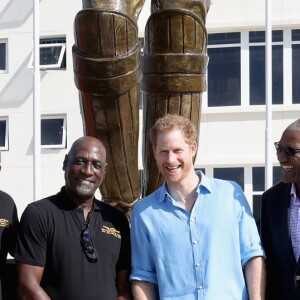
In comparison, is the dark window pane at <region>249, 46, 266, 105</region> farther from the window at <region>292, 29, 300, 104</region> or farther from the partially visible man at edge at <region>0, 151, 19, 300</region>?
the partially visible man at edge at <region>0, 151, 19, 300</region>

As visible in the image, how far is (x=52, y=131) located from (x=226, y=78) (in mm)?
4304

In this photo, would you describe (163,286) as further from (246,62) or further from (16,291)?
Result: (246,62)

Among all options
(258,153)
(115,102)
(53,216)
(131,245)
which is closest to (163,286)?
(131,245)

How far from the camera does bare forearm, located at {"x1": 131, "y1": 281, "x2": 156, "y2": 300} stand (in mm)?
3787

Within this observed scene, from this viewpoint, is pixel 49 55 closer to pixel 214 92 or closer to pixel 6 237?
pixel 214 92

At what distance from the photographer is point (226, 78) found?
2041cm

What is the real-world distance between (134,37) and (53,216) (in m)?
1.43

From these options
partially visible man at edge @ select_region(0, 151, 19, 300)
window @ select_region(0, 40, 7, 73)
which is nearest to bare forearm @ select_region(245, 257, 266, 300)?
partially visible man at edge @ select_region(0, 151, 19, 300)

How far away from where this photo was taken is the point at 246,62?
66.5ft

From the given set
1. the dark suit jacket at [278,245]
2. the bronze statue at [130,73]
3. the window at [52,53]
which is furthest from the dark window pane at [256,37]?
the dark suit jacket at [278,245]

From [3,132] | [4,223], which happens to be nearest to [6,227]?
[4,223]

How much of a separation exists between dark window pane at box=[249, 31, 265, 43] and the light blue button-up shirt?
16.9 m

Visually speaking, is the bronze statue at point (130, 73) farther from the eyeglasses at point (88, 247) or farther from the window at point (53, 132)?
the window at point (53, 132)

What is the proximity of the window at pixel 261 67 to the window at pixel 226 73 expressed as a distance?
30 centimetres
